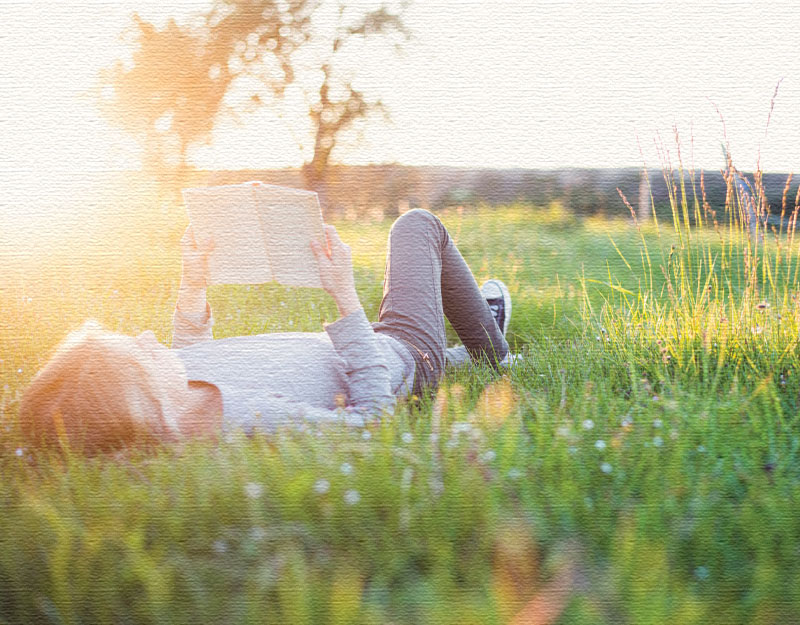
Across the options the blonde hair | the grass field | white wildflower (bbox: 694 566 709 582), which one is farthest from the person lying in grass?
white wildflower (bbox: 694 566 709 582)

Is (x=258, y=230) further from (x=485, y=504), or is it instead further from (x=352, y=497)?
(x=485, y=504)

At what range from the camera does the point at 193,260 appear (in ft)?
6.71

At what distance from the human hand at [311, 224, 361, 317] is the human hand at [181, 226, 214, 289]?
39 cm

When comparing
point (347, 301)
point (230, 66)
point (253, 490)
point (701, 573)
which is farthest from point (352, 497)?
point (230, 66)

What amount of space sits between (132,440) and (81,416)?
0.14 m

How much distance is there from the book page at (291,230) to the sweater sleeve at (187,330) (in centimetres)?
43

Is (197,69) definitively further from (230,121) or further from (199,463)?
(199,463)

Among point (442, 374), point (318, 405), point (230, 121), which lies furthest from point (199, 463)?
point (230, 121)

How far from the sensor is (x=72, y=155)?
6.03ft

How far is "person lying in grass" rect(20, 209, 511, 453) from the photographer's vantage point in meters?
1.52

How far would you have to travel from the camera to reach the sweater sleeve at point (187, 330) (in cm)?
216

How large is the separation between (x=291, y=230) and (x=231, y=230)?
21 cm

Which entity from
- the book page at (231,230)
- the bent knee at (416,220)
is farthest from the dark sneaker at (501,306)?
the book page at (231,230)

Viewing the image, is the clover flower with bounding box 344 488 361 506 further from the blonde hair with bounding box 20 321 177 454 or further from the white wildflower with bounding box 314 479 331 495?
the blonde hair with bounding box 20 321 177 454
